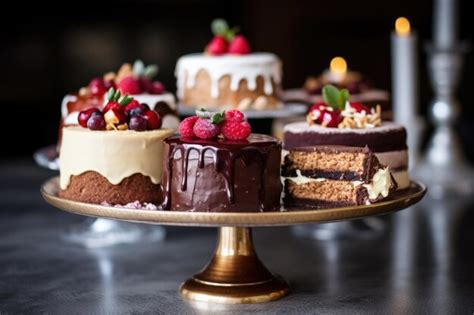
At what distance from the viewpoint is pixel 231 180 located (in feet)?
7.69

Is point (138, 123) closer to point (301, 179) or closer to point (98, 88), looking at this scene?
point (301, 179)

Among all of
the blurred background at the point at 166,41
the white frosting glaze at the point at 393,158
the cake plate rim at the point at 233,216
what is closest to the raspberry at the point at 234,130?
the cake plate rim at the point at 233,216

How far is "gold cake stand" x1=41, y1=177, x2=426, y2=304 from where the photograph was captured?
7.42 ft

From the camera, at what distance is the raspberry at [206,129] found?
93.8 inches

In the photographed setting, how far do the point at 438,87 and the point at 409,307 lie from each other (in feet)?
7.68

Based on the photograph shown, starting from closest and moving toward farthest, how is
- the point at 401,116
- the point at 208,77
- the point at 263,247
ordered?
the point at 263,247 < the point at 208,77 < the point at 401,116

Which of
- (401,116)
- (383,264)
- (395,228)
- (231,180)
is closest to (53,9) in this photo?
(401,116)

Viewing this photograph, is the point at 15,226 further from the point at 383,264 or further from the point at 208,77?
the point at 383,264

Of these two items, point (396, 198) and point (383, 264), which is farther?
point (383, 264)

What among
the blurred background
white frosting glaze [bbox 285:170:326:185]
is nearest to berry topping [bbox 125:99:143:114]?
white frosting glaze [bbox 285:170:326:185]

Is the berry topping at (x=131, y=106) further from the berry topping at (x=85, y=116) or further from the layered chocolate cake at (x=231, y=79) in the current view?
the layered chocolate cake at (x=231, y=79)

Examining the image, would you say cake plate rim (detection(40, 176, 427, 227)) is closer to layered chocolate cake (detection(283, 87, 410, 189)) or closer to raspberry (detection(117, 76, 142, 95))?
layered chocolate cake (detection(283, 87, 410, 189))

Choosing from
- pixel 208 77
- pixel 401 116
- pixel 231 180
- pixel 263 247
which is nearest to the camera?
pixel 231 180

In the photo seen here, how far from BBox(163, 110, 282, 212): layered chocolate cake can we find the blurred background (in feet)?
12.2
